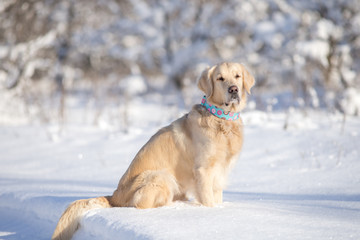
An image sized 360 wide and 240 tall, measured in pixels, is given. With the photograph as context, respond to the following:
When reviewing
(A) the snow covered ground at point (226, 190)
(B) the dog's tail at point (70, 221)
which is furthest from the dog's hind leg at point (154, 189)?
(B) the dog's tail at point (70, 221)

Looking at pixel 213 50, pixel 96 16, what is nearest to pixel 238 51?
pixel 213 50

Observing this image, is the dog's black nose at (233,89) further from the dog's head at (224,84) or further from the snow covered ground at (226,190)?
the snow covered ground at (226,190)

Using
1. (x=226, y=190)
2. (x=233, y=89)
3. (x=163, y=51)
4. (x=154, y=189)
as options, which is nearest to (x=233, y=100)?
(x=233, y=89)

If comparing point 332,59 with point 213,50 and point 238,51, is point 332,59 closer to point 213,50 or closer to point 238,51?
point 238,51

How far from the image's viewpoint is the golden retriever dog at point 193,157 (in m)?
2.98

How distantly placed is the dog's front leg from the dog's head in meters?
0.61

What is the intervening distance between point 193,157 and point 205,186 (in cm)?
27

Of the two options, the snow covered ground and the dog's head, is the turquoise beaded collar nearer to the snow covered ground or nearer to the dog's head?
the dog's head

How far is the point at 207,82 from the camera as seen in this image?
3.33m

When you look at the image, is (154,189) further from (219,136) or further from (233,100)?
(233,100)

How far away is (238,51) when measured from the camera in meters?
16.1

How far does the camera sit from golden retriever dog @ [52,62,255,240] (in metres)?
2.98

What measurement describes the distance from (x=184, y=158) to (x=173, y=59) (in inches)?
531

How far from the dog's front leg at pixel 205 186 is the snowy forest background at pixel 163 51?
568 cm
